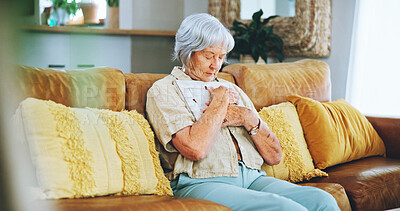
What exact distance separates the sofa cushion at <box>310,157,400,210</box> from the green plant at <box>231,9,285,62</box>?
1.44 metres

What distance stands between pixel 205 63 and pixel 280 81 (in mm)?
707

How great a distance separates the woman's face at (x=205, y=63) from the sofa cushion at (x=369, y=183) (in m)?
0.68

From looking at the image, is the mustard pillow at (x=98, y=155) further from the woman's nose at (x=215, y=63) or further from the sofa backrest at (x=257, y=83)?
the woman's nose at (x=215, y=63)

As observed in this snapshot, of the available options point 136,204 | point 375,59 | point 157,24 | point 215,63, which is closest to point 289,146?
point 215,63

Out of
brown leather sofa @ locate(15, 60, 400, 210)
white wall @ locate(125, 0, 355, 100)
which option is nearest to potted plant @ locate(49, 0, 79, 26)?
brown leather sofa @ locate(15, 60, 400, 210)

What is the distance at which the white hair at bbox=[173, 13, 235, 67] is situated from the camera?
1.59 meters

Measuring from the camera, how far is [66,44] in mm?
155

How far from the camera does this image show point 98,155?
1.23 m

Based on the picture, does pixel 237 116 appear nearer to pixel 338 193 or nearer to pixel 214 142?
pixel 214 142

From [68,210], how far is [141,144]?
1.56 feet

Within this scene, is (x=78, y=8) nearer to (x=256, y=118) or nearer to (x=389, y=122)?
(x=256, y=118)

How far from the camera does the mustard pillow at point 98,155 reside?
110 centimetres

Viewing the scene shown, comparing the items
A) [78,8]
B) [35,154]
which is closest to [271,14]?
[35,154]

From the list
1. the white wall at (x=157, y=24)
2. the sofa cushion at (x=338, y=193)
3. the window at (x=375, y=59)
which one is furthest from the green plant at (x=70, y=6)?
the white wall at (x=157, y=24)
